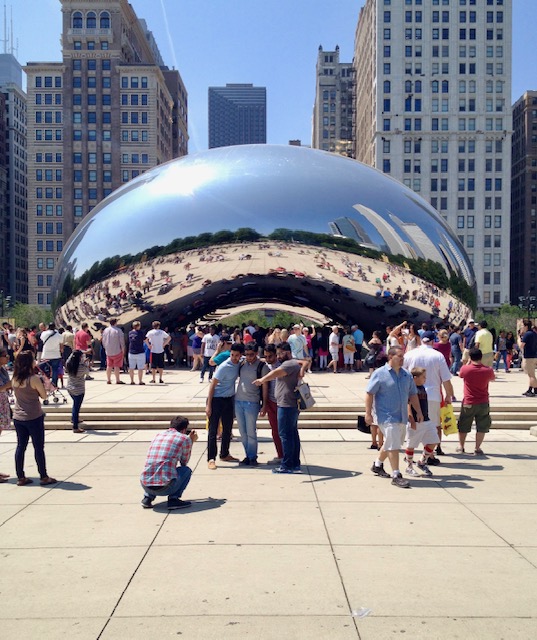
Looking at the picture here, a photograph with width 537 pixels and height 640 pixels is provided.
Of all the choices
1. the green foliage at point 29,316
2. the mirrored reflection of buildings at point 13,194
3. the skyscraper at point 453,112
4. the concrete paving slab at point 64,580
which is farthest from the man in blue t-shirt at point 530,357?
the mirrored reflection of buildings at point 13,194

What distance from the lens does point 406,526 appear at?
552 cm

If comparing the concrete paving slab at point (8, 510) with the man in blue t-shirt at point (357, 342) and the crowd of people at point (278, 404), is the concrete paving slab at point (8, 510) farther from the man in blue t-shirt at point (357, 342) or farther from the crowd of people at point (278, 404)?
the man in blue t-shirt at point (357, 342)

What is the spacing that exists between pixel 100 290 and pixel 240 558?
46.2 feet

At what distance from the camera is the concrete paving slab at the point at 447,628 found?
358cm

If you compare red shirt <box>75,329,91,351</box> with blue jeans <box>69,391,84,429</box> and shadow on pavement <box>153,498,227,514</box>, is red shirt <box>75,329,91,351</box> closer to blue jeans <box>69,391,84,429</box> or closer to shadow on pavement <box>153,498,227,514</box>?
blue jeans <box>69,391,84,429</box>

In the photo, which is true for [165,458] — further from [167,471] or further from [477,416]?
[477,416]

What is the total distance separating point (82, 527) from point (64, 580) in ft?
3.76

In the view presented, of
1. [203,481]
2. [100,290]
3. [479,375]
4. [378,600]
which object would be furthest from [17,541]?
[100,290]

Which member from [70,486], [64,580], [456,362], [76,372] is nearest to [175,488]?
[70,486]

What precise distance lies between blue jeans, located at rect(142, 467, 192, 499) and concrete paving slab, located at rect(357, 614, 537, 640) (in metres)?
2.67

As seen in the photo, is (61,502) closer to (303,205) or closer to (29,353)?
(29,353)

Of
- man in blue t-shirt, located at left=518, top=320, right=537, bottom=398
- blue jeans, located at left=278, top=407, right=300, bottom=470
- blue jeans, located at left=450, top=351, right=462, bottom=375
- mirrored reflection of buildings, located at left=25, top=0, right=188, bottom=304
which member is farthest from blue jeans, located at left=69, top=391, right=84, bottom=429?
mirrored reflection of buildings, located at left=25, top=0, right=188, bottom=304

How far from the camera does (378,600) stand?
4.04 meters

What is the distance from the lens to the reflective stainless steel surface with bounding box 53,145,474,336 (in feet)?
57.2
